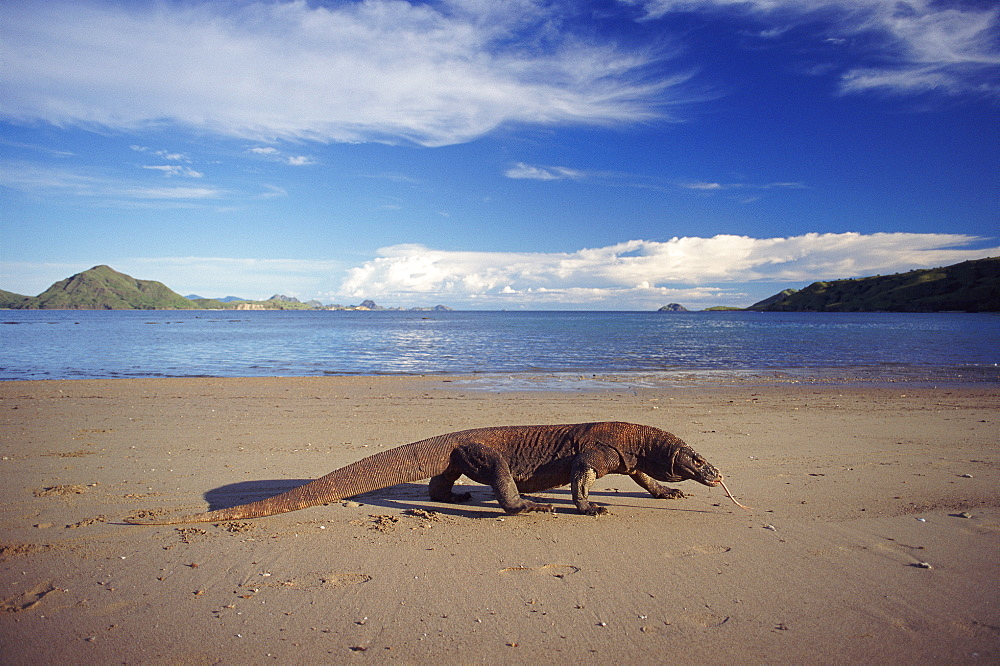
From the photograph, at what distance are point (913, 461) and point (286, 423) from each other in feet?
41.7

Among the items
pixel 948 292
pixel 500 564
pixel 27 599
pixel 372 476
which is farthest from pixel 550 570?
pixel 948 292

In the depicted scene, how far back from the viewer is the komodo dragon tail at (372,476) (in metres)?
6.80

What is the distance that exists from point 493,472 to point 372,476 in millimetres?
1620

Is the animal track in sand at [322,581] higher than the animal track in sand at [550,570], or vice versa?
the animal track in sand at [322,581]

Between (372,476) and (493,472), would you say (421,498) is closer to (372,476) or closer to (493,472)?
(372,476)

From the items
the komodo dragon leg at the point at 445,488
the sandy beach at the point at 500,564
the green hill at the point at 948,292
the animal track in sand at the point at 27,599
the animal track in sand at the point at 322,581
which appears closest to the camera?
the sandy beach at the point at 500,564

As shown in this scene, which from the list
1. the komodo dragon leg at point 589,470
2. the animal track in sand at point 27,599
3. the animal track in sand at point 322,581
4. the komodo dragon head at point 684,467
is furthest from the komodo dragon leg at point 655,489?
the animal track in sand at point 27,599

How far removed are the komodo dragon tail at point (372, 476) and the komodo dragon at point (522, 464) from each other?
0.04 ft

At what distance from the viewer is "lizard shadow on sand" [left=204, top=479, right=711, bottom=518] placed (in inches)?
278

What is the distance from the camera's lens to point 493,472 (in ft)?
22.3

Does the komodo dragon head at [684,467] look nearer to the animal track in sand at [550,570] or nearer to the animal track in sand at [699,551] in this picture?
the animal track in sand at [699,551]

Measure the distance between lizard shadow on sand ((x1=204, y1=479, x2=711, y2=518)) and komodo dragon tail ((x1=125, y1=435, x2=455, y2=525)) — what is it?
0.34m

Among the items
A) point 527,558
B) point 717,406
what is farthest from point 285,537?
point 717,406

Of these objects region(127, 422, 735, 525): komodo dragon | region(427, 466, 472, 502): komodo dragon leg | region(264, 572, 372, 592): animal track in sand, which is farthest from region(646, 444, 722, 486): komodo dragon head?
region(264, 572, 372, 592): animal track in sand
